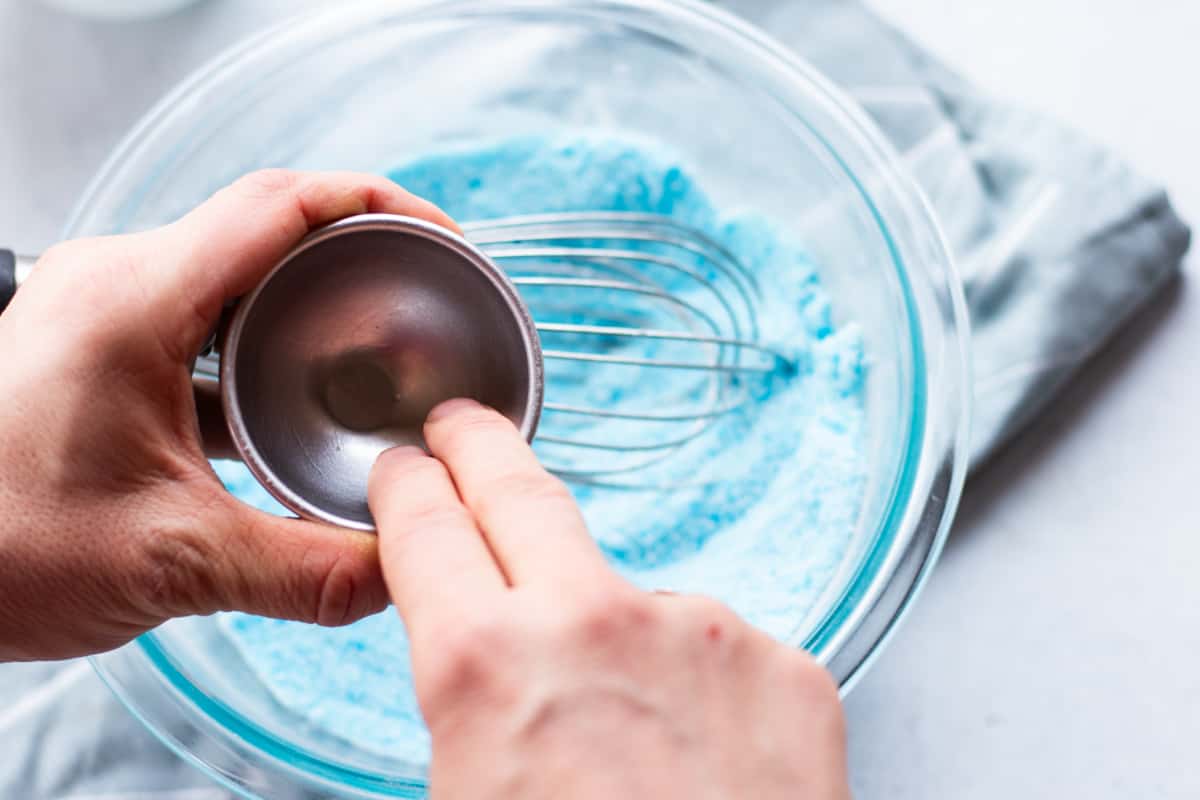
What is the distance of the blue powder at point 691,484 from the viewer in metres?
0.70

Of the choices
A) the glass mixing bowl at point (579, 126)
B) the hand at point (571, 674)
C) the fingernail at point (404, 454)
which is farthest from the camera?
the glass mixing bowl at point (579, 126)

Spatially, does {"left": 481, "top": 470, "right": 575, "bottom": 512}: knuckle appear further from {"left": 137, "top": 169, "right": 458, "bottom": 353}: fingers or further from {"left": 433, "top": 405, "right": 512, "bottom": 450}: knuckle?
{"left": 137, "top": 169, "right": 458, "bottom": 353}: fingers

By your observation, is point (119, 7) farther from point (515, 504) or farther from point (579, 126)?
point (515, 504)

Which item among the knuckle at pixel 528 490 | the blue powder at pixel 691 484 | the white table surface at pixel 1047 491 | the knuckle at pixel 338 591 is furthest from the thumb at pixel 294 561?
the white table surface at pixel 1047 491

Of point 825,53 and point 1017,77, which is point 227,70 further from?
point 1017,77

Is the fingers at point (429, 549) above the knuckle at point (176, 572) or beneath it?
above

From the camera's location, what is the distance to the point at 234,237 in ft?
1.51

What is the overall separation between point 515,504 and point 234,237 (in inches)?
7.7

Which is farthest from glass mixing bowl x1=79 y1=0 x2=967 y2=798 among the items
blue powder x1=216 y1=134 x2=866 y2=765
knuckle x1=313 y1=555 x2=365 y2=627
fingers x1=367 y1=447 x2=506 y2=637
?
fingers x1=367 y1=447 x2=506 y2=637

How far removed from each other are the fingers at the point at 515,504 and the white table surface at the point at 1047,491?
45 centimetres

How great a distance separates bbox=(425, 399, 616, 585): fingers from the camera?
1.20ft

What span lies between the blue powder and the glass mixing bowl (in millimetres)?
18

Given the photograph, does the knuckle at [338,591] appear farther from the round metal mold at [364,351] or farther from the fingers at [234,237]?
the fingers at [234,237]

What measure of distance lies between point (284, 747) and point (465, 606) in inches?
14.5
